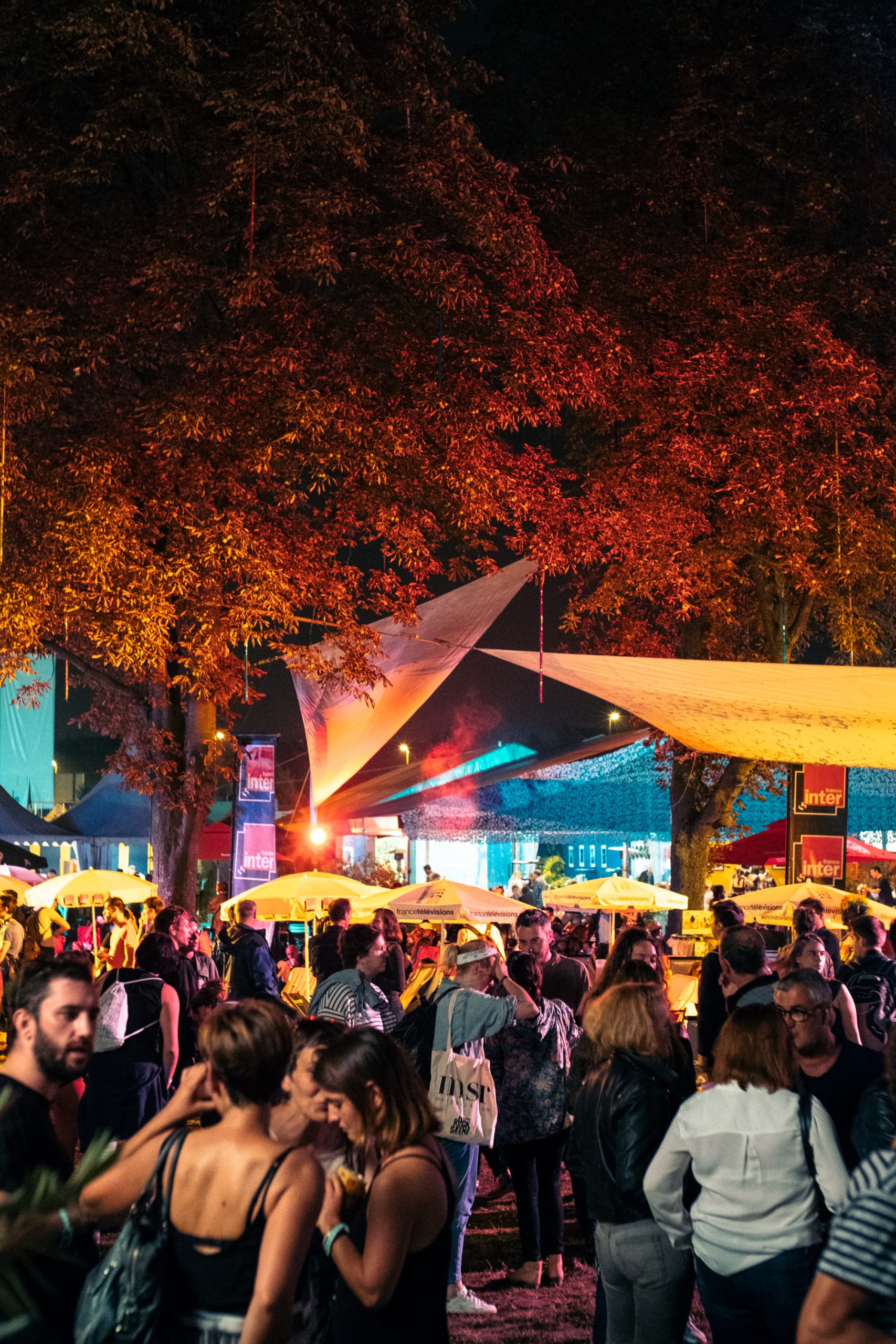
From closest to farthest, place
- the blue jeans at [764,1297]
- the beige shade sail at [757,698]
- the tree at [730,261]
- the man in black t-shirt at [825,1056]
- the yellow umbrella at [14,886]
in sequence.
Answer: the blue jeans at [764,1297]
the man in black t-shirt at [825,1056]
the beige shade sail at [757,698]
the yellow umbrella at [14,886]
the tree at [730,261]

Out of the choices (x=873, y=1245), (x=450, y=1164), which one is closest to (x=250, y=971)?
(x=450, y=1164)

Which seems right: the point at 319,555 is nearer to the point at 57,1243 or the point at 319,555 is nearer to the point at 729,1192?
the point at 729,1192

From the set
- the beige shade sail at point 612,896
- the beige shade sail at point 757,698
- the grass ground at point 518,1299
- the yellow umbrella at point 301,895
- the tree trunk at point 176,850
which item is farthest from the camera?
the tree trunk at point 176,850

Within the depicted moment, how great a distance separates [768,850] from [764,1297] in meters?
19.1

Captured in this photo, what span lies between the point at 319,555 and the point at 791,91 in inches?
345

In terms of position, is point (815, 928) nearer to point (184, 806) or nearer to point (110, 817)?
→ point (184, 806)

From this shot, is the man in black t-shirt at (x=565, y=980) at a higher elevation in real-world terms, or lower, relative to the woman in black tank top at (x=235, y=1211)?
lower

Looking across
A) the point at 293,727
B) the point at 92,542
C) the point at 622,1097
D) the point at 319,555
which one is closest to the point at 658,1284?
the point at 622,1097

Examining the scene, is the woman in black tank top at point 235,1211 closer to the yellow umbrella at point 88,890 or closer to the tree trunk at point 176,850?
the yellow umbrella at point 88,890

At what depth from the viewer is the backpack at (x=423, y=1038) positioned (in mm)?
6203

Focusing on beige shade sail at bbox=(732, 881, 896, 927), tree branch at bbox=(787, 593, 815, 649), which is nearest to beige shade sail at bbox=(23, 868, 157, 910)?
beige shade sail at bbox=(732, 881, 896, 927)

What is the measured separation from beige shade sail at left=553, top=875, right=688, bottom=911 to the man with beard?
12312 mm

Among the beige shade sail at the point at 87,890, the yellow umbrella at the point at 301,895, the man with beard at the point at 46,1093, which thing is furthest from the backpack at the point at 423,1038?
the beige shade sail at the point at 87,890

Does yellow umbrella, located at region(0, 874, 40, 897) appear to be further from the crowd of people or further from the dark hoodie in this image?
the crowd of people
